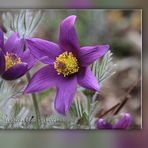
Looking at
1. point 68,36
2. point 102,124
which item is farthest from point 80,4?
point 102,124

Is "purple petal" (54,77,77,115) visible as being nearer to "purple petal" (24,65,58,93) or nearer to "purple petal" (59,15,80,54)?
"purple petal" (24,65,58,93)

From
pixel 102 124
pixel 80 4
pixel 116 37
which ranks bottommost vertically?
pixel 102 124

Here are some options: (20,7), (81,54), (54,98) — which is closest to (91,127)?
(54,98)

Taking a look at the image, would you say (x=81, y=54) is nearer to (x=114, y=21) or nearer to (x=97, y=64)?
(x=97, y=64)

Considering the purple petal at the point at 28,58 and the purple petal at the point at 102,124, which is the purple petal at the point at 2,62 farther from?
the purple petal at the point at 102,124

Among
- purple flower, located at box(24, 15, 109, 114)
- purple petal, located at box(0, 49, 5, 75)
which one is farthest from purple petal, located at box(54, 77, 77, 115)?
purple petal, located at box(0, 49, 5, 75)

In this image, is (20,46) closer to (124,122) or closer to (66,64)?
(66,64)

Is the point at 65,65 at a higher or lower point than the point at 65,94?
higher
